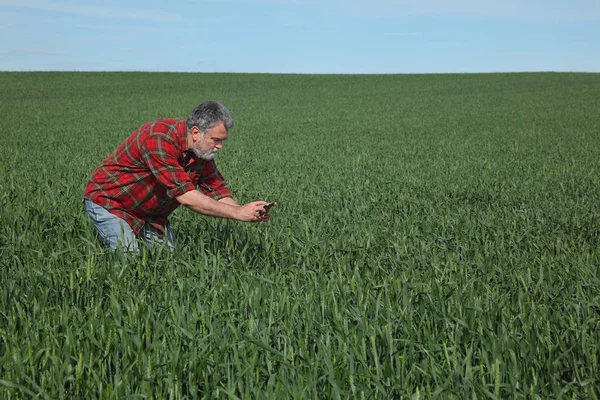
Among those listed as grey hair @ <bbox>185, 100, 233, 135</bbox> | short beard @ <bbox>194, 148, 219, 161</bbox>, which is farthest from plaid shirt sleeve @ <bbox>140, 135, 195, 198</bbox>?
grey hair @ <bbox>185, 100, 233, 135</bbox>

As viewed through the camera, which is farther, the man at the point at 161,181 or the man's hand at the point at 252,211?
the man at the point at 161,181

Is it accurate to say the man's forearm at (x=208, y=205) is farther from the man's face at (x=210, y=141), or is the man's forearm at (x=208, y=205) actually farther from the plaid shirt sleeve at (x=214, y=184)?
the plaid shirt sleeve at (x=214, y=184)

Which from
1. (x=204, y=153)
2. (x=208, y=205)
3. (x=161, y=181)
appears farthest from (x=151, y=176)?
(x=208, y=205)

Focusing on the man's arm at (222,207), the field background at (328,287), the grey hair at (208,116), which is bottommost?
the field background at (328,287)

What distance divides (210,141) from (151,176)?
721mm

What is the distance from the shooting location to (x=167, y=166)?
15.4 ft

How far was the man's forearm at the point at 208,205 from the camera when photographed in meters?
4.47

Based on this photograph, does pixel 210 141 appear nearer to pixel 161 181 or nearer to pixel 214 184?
pixel 161 181

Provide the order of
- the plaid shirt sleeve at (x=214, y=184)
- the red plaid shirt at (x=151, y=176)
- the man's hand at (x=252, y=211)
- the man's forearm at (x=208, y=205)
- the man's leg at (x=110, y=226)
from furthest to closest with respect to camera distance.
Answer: the plaid shirt sleeve at (x=214, y=184) < the man's leg at (x=110, y=226) < the red plaid shirt at (x=151, y=176) < the man's forearm at (x=208, y=205) < the man's hand at (x=252, y=211)

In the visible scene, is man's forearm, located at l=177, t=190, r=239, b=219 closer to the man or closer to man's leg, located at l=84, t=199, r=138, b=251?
the man

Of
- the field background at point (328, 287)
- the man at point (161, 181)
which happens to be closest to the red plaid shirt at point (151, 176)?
the man at point (161, 181)

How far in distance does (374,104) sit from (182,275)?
100 ft

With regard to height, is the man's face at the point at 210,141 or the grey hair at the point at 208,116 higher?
the grey hair at the point at 208,116

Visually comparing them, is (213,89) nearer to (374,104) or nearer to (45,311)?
(374,104)
